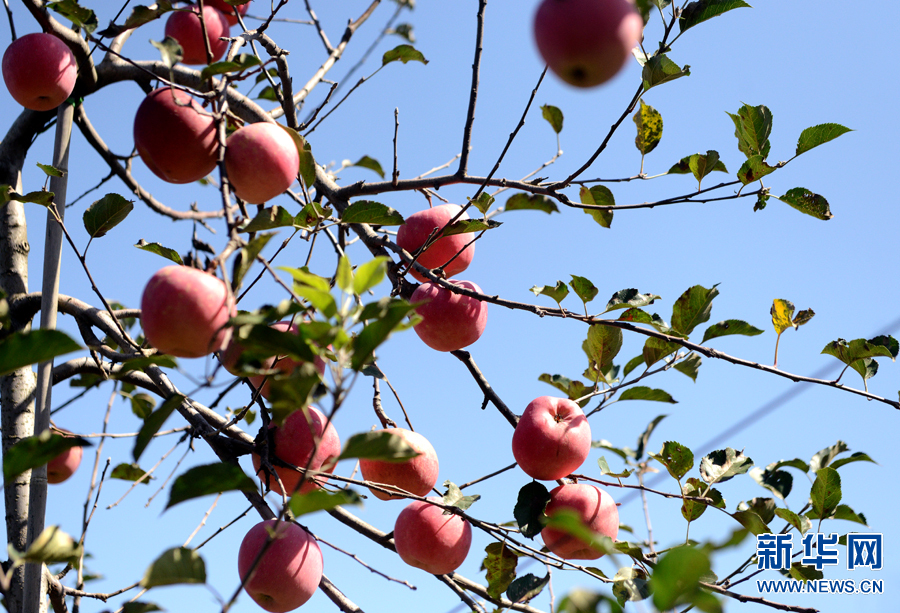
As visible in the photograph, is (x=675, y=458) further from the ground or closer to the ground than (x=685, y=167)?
closer to the ground

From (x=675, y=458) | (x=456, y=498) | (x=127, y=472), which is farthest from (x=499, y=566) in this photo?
(x=127, y=472)

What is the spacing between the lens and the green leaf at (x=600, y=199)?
1436 millimetres

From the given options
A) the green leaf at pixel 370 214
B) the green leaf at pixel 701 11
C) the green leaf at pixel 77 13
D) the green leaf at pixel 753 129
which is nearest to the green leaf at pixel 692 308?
the green leaf at pixel 753 129

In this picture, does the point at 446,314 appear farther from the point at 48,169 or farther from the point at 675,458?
the point at 48,169

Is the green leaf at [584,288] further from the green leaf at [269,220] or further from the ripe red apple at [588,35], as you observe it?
the ripe red apple at [588,35]

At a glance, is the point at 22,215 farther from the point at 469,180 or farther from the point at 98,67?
the point at 469,180

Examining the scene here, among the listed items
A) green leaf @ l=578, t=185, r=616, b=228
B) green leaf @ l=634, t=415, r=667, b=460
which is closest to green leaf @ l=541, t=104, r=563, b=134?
green leaf @ l=578, t=185, r=616, b=228

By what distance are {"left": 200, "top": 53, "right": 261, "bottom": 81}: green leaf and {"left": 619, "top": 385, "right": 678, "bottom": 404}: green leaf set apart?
3.38ft

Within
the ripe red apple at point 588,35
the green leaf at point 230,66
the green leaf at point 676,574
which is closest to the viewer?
the green leaf at point 676,574

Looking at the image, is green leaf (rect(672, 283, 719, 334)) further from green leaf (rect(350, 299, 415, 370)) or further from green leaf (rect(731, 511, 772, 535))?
green leaf (rect(350, 299, 415, 370))

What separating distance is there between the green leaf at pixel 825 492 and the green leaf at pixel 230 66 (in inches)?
54.4

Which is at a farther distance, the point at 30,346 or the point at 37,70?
the point at 37,70

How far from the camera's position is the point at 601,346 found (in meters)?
1.54

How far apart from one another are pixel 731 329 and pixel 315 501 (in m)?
1.00
